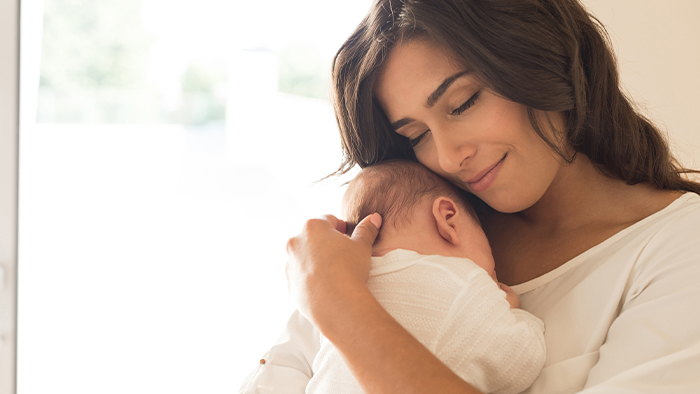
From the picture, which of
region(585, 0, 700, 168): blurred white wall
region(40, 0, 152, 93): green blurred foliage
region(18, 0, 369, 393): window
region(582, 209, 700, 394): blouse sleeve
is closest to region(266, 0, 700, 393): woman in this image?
Answer: region(582, 209, 700, 394): blouse sleeve

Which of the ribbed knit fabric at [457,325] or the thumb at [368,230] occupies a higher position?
the thumb at [368,230]

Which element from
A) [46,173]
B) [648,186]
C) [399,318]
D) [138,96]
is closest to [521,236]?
[648,186]

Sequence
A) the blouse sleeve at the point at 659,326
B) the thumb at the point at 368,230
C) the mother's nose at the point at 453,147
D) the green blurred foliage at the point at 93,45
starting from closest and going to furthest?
the blouse sleeve at the point at 659,326 < the thumb at the point at 368,230 < the mother's nose at the point at 453,147 < the green blurred foliage at the point at 93,45

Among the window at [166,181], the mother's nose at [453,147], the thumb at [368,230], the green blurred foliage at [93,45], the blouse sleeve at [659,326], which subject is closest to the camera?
the blouse sleeve at [659,326]

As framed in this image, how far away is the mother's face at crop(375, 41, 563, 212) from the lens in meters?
1.11

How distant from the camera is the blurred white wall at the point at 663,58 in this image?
6.70 feet

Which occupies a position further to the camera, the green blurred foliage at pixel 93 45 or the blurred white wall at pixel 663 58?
the green blurred foliage at pixel 93 45

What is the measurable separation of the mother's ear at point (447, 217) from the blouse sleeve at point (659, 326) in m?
0.37

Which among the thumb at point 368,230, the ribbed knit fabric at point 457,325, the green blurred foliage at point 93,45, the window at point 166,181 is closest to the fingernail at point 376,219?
the thumb at point 368,230

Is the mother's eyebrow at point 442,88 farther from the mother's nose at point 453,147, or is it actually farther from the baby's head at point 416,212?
the baby's head at point 416,212

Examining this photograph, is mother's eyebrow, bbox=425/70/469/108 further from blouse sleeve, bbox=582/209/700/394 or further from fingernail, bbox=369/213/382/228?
blouse sleeve, bbox=582/209/700/394

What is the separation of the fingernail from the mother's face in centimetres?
21

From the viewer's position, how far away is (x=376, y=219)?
111 cm

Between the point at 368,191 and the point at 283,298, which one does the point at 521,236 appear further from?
the point at 283,298
